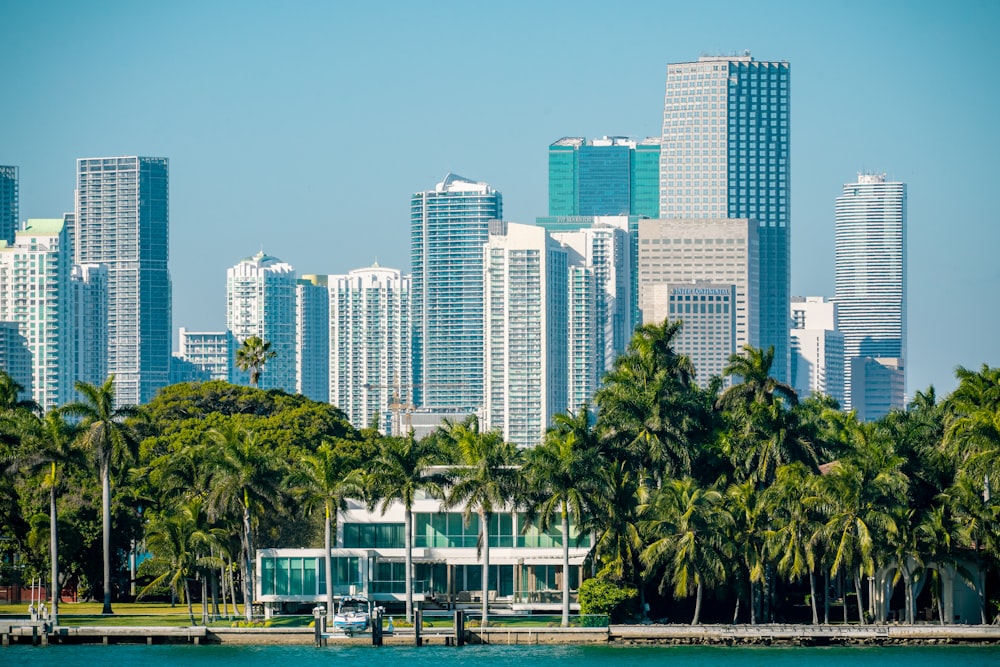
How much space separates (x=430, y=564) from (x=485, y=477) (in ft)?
35.0

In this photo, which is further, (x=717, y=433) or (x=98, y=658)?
(x=717, y=433)

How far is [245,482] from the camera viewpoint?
269 feet

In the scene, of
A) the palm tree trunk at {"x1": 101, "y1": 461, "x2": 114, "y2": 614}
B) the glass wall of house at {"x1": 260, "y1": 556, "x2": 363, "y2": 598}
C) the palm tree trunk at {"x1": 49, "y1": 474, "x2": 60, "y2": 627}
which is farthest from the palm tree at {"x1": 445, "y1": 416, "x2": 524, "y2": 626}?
the palm tree trunk at {"x1": 49, "y1": 474, "x2": 60, "y2": 627}

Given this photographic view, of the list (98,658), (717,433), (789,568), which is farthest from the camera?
(717,433)

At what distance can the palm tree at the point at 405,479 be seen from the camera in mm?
81500

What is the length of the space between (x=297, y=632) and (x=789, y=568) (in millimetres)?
20174

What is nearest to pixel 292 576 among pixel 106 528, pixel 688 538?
pixel 106 528

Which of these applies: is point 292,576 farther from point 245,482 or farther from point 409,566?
point 245,482

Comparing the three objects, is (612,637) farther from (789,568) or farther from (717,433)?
(717,433)

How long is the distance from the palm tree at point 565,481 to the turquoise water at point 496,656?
5.52 meters

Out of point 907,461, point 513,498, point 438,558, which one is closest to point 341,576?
point 438,558

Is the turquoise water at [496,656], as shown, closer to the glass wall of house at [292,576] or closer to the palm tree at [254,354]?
the glass wall of house at [292,576]

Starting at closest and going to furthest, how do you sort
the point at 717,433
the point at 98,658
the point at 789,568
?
the point at 98,658 < the point at 789,568 < the point at 717,433

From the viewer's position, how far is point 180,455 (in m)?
90.2
